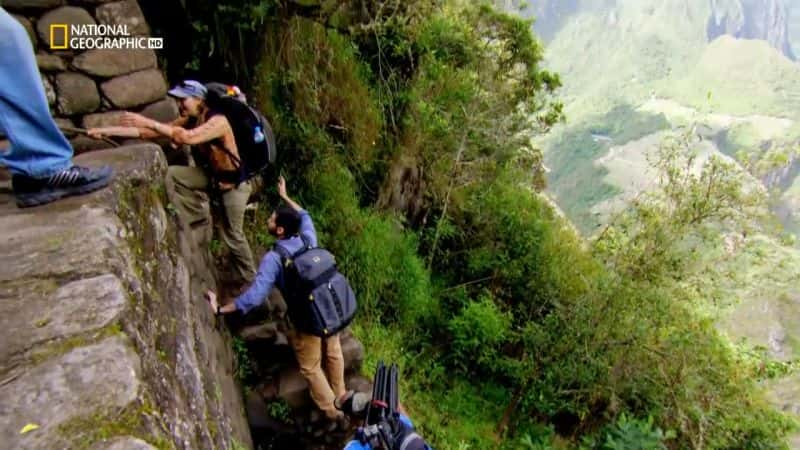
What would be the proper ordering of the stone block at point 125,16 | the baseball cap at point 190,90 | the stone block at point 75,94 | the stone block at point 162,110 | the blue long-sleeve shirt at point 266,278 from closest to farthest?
the blue long-sleeve shirt at point 266,278 → the baseball cap at point 190,90 → the stone block at point 75,94 → the stone block at point 125,16 → the stone block at point 162,110

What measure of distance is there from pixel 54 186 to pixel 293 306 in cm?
178

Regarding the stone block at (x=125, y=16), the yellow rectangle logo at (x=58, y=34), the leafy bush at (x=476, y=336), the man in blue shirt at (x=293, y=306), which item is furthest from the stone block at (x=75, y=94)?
the leafy bush at (x=476, y=336)

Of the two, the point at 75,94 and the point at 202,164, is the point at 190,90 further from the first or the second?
the point at 75,94

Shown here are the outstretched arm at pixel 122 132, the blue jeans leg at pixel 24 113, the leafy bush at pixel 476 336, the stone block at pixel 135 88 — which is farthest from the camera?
the leafy bush at pixel 476 336

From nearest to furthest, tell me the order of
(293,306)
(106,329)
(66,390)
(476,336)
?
(66,390) < (106,329) < (293,306) < (476,336)

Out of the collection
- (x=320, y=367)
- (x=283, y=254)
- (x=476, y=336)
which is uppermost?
(x=283, y=254)

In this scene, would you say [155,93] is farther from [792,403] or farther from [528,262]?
[792,403]

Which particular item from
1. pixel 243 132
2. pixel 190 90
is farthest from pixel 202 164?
pixel 190 90

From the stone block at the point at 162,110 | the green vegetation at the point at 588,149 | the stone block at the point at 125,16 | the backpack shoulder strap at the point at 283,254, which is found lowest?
the green vegetation at the point at 588,149

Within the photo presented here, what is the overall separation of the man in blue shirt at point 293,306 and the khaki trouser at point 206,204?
380 millimetres

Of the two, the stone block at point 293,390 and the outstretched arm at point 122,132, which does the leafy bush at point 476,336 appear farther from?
the outstretched arm at point 122,132

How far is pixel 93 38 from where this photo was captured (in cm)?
418

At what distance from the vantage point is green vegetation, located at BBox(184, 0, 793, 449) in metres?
6.43

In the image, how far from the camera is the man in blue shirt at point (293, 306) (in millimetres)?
3779
